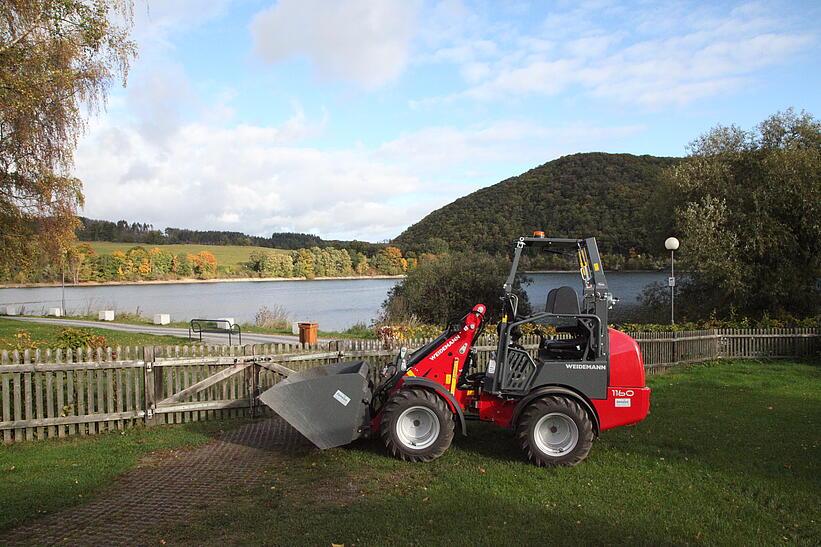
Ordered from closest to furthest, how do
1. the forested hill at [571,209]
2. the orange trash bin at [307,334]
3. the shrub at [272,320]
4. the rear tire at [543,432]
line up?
1. the rear tire at [543,432]
2. the orange trash bin at [307,334]
3. the shrub at [272,320]
4. the forested hill at [571,209]

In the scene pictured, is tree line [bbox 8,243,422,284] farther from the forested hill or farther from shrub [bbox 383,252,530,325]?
shrub [bbox 383,252,530,325]

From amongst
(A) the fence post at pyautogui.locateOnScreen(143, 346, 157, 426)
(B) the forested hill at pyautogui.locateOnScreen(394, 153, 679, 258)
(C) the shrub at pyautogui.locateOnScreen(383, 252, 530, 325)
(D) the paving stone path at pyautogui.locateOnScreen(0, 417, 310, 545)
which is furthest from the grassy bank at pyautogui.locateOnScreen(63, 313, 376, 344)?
(D) the paving stone path at pyautogui.locateOnScreen(0, 417, 310, 545)

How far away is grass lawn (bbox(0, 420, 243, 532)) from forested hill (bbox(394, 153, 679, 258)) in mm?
22504

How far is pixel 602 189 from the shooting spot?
154 feet

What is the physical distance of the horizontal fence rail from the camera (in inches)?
326

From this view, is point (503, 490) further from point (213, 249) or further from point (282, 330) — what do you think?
point (213, 249)

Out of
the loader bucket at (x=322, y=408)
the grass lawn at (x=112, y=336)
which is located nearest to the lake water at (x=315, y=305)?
the grass lawn at (x=112, y=336)

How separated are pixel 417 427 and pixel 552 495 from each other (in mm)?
1839

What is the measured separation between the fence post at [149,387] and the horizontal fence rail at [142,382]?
14mm

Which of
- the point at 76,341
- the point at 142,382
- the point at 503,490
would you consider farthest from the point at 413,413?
the point at 76,341

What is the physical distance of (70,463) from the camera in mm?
7094

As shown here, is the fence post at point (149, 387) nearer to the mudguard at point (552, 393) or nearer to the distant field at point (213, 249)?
the mudguard at point (552, 393)

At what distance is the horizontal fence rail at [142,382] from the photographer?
8289 mm

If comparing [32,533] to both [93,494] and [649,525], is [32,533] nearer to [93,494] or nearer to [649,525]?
[93,494]
